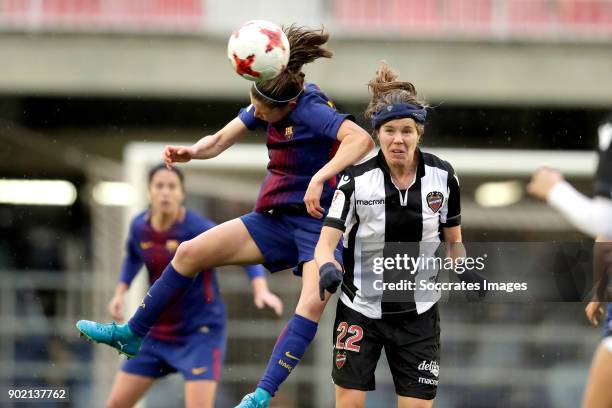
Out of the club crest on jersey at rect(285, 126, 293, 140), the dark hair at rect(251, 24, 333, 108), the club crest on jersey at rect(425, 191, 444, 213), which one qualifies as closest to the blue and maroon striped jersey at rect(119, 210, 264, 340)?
the club crest on jersey at rect(285, 126, 293, 140)

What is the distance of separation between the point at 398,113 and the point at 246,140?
8.72 m

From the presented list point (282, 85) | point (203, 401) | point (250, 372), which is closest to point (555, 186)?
point (282, 85)

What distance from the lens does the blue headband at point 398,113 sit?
211 inches

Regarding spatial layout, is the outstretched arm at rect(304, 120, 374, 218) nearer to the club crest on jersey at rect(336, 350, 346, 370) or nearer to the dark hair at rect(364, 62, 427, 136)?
the dark hair at rect(364, 62, 427, 136)

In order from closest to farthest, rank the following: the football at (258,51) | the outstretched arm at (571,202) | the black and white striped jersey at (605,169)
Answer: the outstretched arm at (571,202)
the black and white striped jersey at (605,169)
the football at (258,51)

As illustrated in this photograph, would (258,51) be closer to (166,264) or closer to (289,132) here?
(289,132)

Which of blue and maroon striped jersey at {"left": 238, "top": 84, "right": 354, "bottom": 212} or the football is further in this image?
blue and maroon striped jersey at {"left": 238, "top": 84, "right": 354, "bottom": 212}

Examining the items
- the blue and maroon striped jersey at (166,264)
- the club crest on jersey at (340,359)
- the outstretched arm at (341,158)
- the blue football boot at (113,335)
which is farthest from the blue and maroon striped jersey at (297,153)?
the blue and maroon striped jersey at (166,264)

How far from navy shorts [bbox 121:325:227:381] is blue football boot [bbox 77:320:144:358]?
1488 mm

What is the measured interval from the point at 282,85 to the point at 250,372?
197 inches

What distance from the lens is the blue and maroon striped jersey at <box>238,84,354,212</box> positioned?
572 cm

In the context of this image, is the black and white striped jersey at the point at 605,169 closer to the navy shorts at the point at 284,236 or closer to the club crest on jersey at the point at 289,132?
the navy shorts at the point at 284,236

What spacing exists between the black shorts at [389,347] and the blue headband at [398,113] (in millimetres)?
905

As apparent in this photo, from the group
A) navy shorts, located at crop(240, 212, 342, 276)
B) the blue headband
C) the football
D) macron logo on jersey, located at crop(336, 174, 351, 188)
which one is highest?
the football
